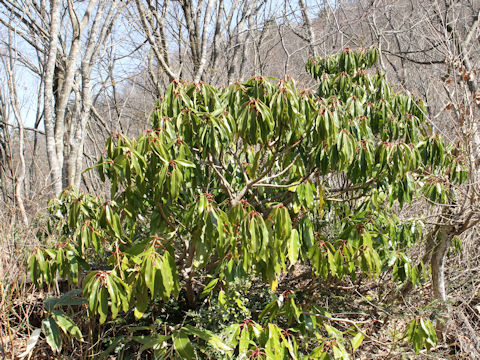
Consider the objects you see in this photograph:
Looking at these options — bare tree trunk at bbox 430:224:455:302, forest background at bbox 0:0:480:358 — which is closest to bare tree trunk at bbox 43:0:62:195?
forest background at bbox 0:0:480:358

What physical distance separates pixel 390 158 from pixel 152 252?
1837 mm

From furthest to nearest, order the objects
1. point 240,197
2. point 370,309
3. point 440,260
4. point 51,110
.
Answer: point 51,110 < point 370,309 < point 440,260 < point 240,197

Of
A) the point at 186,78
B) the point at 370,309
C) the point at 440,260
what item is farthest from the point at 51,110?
the point at 440,260

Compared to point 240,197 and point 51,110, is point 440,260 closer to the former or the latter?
point 240,197

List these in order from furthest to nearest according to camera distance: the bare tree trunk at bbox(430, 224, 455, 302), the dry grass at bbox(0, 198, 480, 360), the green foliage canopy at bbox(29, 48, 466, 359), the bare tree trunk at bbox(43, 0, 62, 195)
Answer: the bare tree trunk at bbox(43, 0, 62, 195)
the bare tree trunk at bbox(430, 224, 455, 302)
the dry grass at bbox(0, 198, 480, 360)
the green foliage canopy at bbox(29, 48, 466, 359)

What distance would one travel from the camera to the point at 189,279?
351cm

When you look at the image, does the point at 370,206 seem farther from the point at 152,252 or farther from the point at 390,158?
the point at 152,252

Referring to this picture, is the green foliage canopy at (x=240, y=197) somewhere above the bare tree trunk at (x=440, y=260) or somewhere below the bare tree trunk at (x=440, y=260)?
above

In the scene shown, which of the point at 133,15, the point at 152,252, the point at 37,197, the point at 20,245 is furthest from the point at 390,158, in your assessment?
the point at 133,15

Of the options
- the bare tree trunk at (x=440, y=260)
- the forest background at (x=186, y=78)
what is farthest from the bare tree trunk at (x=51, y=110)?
the bare tree trunk at (x=440, y=260)

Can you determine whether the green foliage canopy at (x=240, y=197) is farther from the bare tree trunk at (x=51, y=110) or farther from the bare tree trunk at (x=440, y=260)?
the bare tree trunk at (x=51, y=110)

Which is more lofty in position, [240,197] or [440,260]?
[240,197]

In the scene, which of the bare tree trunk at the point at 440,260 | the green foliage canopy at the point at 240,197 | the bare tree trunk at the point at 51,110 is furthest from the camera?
the bare tree trunk at the point at 51,110

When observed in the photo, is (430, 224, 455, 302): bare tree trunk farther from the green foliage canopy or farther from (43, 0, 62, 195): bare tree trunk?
(43, 0, 62, 195): bare tree trunk
